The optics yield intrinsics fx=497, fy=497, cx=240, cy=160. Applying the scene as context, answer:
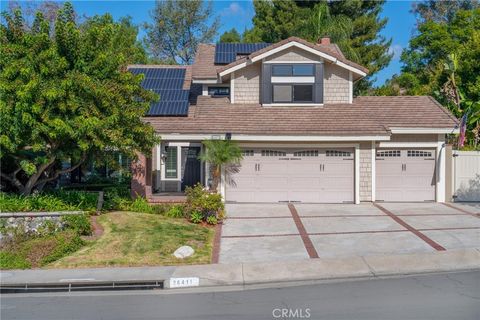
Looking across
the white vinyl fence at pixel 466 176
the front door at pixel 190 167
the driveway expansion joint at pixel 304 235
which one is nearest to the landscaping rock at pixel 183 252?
the driveway expansion joint at pixel 304 235

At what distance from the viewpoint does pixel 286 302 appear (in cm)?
876

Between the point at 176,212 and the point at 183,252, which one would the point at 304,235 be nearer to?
the point at 183,252

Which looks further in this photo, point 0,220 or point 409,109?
point 409,109

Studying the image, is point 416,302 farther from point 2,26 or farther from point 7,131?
point 2,26

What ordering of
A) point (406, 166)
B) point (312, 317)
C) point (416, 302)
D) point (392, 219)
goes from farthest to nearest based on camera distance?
point (406, 166), point (392, 219), point (416, 302), point (312, 317)

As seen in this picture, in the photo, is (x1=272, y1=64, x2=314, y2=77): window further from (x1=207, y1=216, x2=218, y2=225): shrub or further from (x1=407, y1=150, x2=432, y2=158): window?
(x1=207, y1=216, x2=218, y2=225): shrub

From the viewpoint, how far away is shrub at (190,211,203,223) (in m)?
15.5

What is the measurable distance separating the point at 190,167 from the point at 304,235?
8528 mm

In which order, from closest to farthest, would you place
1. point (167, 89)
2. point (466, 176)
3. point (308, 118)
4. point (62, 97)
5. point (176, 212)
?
1. point (62, 97)
2. point (176, 212)
3. point (308, 118)
4. point (466, 176)
5. point (167, 89)

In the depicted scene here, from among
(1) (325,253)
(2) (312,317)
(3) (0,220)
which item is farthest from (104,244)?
(2) (312,317)

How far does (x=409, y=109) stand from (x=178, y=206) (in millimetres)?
10366

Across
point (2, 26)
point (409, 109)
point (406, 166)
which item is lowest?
point (406, 166)

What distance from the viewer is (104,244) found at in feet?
42.1

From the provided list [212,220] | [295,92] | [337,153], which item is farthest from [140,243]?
[295,92]
